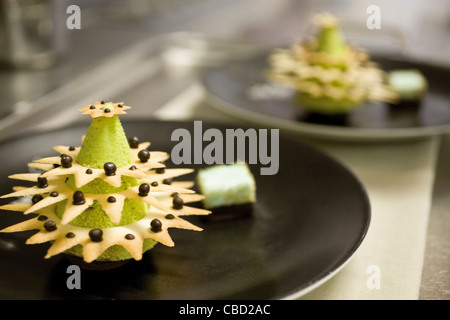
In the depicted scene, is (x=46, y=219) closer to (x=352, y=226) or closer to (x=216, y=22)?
(x=352, y=226)

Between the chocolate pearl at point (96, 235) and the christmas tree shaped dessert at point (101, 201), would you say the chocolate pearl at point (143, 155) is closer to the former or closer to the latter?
the christmas tree shaped dessert at point (101, 201)

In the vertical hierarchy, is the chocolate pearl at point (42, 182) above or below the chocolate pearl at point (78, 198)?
above

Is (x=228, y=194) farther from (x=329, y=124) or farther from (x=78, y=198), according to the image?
(x=329, y=124)

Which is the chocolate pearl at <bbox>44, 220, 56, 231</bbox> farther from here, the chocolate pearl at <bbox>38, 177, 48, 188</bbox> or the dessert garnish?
the dessert garnish

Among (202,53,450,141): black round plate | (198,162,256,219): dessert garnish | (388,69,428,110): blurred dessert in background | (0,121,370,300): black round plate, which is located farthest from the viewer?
(388,69,428,110): blurred dessert in background

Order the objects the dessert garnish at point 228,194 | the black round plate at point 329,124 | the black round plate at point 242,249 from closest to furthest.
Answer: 1. the black round plate at point 242,249
2. the dessert garnish at point 228,194
3. the black round plate at point 329,124

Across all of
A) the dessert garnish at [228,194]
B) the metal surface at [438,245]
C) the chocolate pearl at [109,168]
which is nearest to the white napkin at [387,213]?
the metal surface at [438,245]

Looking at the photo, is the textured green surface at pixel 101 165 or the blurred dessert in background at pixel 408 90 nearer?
the textured green surface at pixel 101 165

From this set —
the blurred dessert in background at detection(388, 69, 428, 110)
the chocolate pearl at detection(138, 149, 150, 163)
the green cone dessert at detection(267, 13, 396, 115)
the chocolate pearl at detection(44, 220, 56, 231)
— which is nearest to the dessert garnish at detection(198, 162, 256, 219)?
the chocolate pearl at detection(138, 149, 150, 163)
